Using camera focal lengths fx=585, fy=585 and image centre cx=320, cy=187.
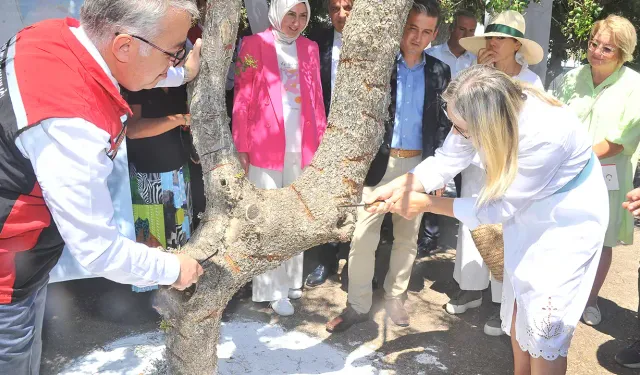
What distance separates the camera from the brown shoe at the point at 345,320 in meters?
4.04

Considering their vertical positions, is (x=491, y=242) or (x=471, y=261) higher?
(x=491, y=242)

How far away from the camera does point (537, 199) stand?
262 centimetres

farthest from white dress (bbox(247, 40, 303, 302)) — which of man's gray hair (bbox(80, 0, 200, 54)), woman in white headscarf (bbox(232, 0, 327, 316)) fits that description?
man's gray hair (bbox(80, 0, 200, 54))

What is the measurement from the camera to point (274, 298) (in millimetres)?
→ 4270

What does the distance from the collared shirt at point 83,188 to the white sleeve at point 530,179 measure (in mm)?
1538

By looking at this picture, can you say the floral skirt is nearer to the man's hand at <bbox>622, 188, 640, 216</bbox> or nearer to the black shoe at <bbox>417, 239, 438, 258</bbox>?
the man's hand at <bbox>622, 188, 640, 216</bbox>

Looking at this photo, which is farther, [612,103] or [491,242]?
[612,103]

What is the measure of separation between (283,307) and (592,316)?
2286 mm

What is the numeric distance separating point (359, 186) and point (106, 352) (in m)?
2.07

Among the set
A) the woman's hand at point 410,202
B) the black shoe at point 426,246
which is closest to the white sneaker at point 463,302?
the black shoe at point 426,246

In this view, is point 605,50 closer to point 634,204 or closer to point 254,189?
point 634,204

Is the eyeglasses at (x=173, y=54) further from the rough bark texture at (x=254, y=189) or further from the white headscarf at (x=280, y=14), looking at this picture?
the white headscarf at (x=280, y=14)

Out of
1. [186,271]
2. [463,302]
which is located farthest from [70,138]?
[463,302]

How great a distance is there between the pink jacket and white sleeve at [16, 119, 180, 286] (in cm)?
212
